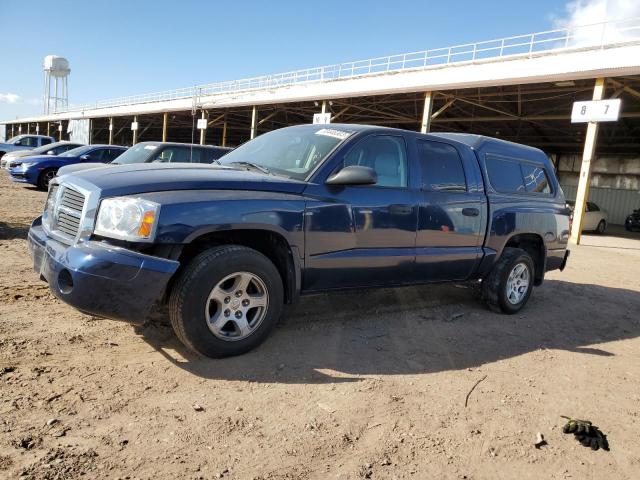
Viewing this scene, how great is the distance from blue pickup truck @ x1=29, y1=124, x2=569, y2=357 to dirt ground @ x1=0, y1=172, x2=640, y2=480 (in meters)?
0.44

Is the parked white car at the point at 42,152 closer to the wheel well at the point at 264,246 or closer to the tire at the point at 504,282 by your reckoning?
the wheel well at the point at 264,246

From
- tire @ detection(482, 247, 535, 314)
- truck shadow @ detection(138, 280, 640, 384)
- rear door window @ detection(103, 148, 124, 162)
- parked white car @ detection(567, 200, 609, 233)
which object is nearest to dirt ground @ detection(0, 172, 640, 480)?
truck shadow @ detection(138, 280, 640, 384)

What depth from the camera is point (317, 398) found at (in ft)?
9.98

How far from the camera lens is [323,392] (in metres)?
3.12

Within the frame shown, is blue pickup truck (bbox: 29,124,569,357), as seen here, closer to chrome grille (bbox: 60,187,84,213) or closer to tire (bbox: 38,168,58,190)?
chrome grille (bbox: 60,187,84,213)

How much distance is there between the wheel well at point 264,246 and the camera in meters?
3.38

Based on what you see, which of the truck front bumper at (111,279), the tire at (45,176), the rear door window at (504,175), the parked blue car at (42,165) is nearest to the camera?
the truck front bumper at (111,279)

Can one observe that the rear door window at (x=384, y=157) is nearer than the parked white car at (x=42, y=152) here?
Yes

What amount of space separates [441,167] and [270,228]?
2058mm

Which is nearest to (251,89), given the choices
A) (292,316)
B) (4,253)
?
(4,253)

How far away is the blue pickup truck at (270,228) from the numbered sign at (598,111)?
922cm

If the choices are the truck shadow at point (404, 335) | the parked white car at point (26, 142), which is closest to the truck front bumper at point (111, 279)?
the truck shadow at point (404, 335)

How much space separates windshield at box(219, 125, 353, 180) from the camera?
3.91 meters

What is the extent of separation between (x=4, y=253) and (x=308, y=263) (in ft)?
15.1
